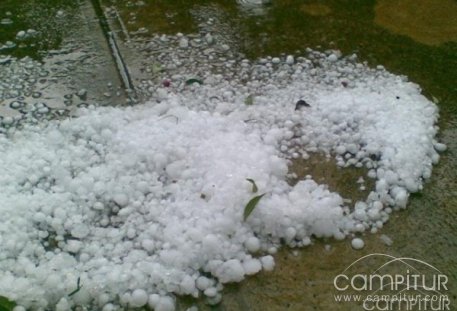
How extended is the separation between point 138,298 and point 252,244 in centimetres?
35

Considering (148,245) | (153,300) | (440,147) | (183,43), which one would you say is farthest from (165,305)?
(183,43)

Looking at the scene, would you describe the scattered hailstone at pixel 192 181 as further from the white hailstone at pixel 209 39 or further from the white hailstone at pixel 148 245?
the white hailstone at pixel 209 39

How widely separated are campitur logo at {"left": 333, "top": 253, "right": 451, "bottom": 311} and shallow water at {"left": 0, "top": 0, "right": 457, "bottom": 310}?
0.08ft

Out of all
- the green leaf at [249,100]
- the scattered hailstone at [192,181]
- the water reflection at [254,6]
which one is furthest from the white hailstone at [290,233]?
the water reflection at [254,6]

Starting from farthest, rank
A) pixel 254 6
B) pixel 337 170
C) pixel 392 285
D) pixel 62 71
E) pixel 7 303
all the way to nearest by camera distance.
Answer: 1. pixel 254 6
2. pixel 62 71
3. pixel 337 170
4. pixel 392 285
5. pixel 7 303

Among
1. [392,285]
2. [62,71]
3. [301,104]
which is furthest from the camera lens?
[62,71]

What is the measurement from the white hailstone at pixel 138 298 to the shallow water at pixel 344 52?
0.11 meters

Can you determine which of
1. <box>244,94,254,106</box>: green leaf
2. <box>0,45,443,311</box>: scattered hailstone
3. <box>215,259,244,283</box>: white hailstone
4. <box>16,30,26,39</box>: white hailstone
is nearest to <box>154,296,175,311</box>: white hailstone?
<box>0,45,443,311</box>: scattered hailstone

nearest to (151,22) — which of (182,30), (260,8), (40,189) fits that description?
(182,30)

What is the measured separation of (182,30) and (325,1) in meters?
0.75

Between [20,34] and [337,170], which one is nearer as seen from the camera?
[337,170]

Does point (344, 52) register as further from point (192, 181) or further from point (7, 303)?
point (7, 303)

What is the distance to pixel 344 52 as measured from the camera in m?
2.27

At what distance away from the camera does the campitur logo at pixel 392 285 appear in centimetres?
142
